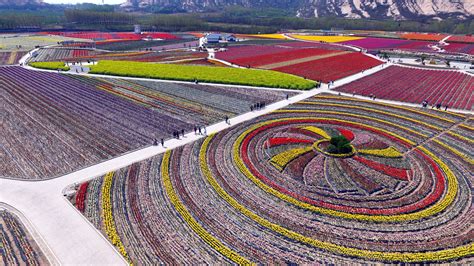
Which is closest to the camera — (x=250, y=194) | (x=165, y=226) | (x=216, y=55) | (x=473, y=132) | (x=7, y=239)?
(x=7, y=239)

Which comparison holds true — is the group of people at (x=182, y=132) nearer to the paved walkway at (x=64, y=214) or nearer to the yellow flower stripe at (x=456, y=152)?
the paved walkway at (x=64, y=214)

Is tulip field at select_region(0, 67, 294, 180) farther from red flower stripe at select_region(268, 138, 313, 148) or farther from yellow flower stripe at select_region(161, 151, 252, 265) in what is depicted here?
red flower stripe at select_region(268, 138, 313, 148)

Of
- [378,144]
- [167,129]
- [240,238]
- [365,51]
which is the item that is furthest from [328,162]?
[365,51]

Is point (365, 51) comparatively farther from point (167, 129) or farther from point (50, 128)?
point (50, 128)

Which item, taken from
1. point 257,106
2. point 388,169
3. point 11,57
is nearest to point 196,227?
point 388,169

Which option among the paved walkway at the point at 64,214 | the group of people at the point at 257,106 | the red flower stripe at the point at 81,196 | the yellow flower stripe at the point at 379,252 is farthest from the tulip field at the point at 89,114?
the yellow flower stripe at the point at 379,252

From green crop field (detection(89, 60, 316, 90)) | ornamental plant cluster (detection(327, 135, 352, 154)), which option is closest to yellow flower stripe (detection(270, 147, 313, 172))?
ornamental plant cluster (detection(327, 135, 352, 154))
